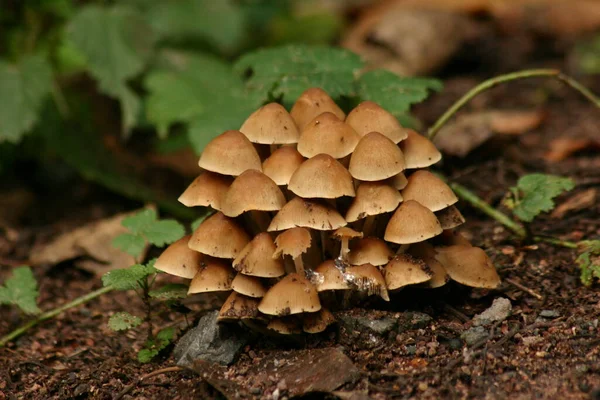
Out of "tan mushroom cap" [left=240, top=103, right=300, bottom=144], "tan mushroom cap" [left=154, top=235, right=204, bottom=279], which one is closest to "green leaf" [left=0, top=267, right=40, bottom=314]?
"tan mushroom cap" [left=154, top=235, right=204, bottom=279]

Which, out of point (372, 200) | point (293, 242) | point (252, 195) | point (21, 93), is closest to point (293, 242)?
point (293, 242)

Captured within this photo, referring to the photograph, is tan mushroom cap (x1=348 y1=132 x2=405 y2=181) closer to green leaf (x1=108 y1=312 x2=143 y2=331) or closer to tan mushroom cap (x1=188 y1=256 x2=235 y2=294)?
tan mushroom cap (x1=188 y1=256 x2=235 y2=294)

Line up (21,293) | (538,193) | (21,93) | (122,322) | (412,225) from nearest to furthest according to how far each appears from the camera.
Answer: (412,225) < (122,322) < (538,193) < (21,293) < (21,93)

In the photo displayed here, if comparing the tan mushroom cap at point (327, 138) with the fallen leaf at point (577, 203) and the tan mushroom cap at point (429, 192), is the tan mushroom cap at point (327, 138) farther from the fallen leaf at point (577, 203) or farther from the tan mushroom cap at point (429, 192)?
the fallen leaf at point (577, 203)

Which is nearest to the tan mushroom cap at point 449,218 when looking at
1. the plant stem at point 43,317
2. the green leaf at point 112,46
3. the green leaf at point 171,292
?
the green leaf at point 171,292

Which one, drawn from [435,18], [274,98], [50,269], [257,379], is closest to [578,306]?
[257,379]

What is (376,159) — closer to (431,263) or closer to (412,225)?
(412,225)
